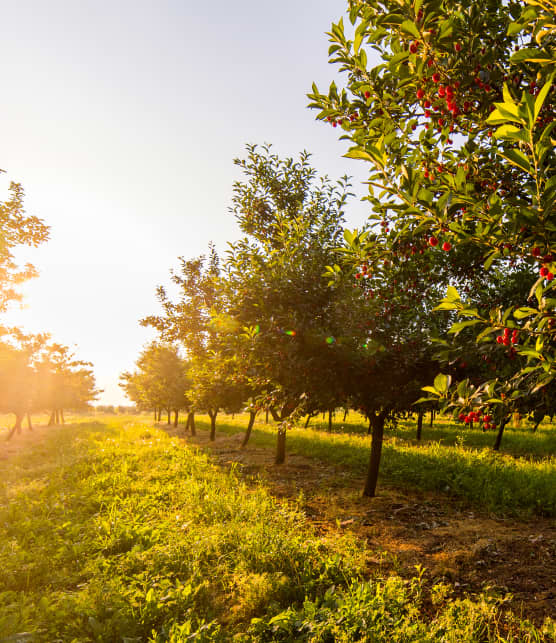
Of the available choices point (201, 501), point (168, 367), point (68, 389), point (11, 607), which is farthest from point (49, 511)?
point (68, 389)

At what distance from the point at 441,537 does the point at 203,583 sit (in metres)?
5.21

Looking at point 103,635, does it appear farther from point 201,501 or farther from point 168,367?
point 168,367

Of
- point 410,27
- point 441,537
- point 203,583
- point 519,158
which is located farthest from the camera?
point 441,537

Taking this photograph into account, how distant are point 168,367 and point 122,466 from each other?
23.6 meters

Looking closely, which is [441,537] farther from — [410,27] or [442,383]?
[410,27]

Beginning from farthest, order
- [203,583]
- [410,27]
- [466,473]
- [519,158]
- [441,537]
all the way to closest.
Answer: [466,473] → [441,537] → [203,583] → [410,27] → [519,158]

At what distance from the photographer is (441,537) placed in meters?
7.71

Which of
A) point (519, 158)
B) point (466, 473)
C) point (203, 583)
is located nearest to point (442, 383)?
point (519, 158)

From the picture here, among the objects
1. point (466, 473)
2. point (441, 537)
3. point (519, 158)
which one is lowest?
point (441, 537)

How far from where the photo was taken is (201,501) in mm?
9227

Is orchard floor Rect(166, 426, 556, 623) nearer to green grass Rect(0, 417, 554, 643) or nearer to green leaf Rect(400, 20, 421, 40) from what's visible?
green grass Rect(0, 417, 554, 643)

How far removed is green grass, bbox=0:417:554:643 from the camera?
14.5 ft

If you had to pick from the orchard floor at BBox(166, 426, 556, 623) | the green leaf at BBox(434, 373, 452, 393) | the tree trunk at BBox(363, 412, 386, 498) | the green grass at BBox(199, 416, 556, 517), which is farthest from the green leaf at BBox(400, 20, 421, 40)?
the green grass at BBox(199, 416, 556, 517)

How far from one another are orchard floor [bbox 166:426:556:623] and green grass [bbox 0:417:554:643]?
22.6 inches
